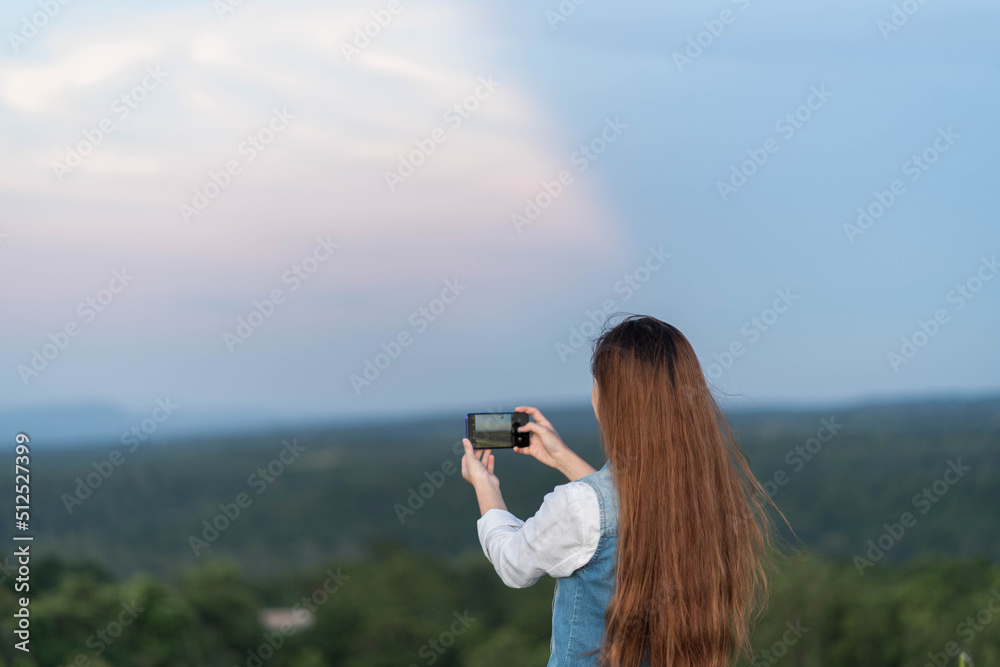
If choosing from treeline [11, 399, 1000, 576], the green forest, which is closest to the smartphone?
the green forest

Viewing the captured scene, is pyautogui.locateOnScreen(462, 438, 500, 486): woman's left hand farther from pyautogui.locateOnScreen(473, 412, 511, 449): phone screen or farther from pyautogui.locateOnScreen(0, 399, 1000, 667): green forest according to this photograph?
pyautogui.locateOnScreen(0, 399, 1000, 667): green forest

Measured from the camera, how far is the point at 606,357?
1737 millimetres

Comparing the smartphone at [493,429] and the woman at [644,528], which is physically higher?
the smartphone at [493,429]

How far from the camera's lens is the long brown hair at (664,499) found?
1681 mm

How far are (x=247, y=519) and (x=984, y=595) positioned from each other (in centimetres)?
1365

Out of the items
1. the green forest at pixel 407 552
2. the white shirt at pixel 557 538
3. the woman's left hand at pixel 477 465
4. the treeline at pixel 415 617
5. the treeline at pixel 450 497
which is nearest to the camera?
the white shirt at pixel 557 538

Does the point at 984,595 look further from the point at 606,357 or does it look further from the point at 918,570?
the point at 606,357

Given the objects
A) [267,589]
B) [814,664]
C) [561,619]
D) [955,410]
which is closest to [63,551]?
[267,589]

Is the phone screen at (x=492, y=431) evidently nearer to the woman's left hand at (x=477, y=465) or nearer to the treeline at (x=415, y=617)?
the woman's left hand at (x=477, y=465)

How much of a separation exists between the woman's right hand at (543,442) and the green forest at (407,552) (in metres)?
2.19

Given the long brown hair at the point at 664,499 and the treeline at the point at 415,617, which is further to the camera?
the treeline at the point at 415,617

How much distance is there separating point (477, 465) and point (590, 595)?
0.40m

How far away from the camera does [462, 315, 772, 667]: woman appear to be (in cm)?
168

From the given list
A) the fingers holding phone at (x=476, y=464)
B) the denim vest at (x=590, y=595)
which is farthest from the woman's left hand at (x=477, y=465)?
the denim vest at (x=590, y=595)
